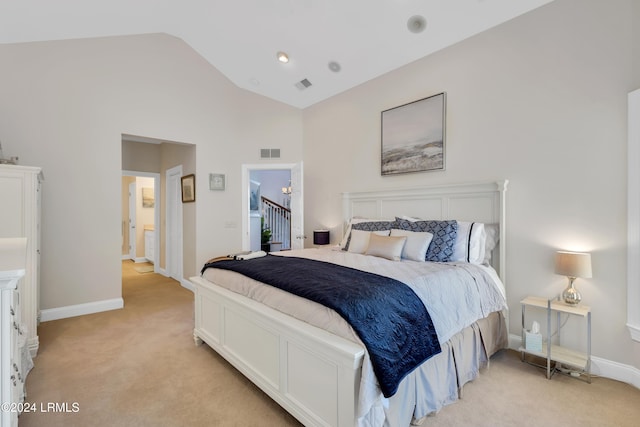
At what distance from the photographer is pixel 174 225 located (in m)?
5.70

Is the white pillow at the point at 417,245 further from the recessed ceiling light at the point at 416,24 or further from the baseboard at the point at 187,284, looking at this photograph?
the baseboard at the point at 187,284

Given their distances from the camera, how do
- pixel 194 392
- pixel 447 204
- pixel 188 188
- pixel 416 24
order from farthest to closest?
pixel 188 188 < pixel 447 204 < pixel 416 24 < pixel 194 392

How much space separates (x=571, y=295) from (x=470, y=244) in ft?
2.71

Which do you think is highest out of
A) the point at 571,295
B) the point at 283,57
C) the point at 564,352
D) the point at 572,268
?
the point at 283,57

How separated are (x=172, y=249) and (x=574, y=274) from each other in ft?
19.4

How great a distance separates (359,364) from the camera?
4.91 feet

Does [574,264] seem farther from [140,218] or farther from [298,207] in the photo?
[140,218]

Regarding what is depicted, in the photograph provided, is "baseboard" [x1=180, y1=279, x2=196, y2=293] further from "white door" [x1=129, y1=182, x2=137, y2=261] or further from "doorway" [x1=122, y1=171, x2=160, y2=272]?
"white door" [x1=129, y1=182, x2=137, y2=261]

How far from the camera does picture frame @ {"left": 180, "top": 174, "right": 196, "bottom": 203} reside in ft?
15.8

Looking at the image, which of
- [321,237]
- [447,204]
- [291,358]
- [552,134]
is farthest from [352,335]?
[321,237]

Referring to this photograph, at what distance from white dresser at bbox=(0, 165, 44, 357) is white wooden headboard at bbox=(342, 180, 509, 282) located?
3.52m

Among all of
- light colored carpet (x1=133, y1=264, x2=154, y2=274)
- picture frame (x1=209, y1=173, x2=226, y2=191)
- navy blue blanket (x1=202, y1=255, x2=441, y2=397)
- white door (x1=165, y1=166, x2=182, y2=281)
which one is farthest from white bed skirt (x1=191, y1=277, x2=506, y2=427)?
light colored carpet (x1=133, y1=264, x2=154, y2=274)

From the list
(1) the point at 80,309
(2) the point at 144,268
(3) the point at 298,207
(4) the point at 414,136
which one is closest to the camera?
(4) the point at 414,136

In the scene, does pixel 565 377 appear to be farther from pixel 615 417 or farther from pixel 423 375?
pixel 423 375
